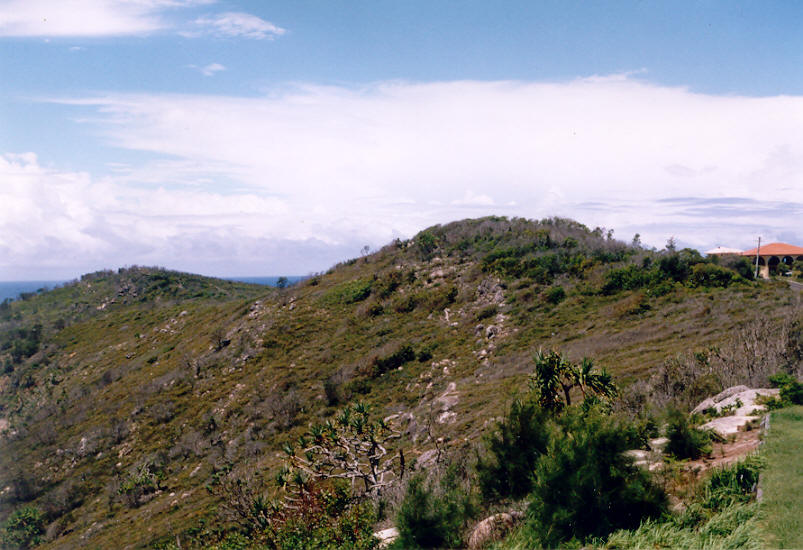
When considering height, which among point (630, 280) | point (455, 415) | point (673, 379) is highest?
point (630, 280)

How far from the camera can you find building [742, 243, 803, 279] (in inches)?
1895

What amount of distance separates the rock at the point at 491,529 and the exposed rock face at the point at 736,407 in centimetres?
462

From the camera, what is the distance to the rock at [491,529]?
830 centimetres

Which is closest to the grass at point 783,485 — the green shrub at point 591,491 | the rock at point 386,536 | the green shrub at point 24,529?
the green shrub at point 591,491

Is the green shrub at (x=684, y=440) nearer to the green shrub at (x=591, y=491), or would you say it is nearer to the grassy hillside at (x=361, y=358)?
the green shrub at (x=591, y=491)

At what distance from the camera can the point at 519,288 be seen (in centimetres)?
3325

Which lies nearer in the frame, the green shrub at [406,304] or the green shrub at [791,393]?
the green shrub at [791,393]

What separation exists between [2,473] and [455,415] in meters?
31.9

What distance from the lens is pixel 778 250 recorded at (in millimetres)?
49406

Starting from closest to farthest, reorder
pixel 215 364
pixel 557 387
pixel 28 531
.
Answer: pixel 557 387, pixel 28 531, pixel 215 364

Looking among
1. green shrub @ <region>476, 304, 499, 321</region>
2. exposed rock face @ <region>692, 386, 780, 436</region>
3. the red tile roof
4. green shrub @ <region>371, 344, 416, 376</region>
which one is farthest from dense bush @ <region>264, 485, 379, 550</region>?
the red tile roof

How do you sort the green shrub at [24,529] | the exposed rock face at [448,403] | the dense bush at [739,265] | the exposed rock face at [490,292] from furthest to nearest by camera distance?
the exposed rock face at [490,292] → the dense bush at [739,265] → the green shrub at [24,529] → the exposed rock face at [448,403]

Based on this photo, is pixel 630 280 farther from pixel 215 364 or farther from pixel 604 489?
pixel 215 364

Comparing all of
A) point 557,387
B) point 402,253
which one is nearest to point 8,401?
point 402,253
